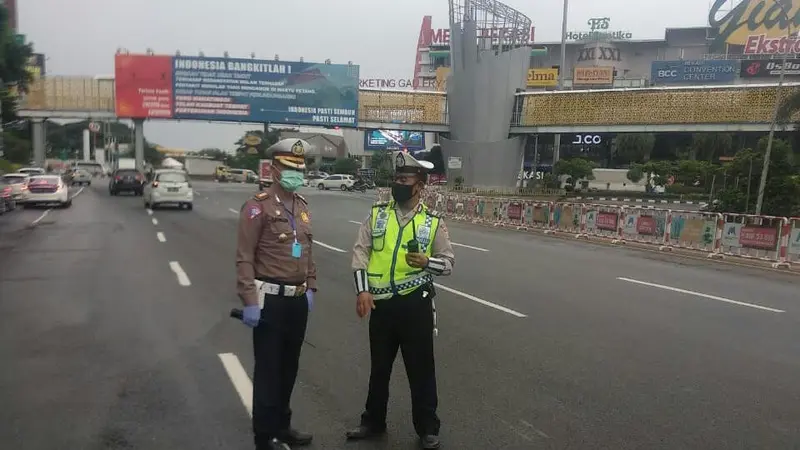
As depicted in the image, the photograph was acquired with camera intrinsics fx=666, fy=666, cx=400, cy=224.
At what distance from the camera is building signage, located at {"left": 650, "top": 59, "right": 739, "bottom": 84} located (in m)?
76.3

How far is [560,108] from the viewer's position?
1770 inches

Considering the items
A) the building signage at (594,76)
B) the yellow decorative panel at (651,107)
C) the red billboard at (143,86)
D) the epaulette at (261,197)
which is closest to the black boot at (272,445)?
the epaulette at (261,197)

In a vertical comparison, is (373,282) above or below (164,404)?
above

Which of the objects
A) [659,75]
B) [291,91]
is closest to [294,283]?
[291,91]

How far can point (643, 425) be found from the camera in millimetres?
4680

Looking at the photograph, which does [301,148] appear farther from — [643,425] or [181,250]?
[181,250]

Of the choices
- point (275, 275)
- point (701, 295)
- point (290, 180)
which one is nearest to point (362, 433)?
point (275, 275)

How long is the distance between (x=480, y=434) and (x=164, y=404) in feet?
7.67

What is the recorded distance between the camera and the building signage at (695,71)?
76.3 m

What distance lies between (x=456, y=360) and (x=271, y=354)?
2632 millimetres

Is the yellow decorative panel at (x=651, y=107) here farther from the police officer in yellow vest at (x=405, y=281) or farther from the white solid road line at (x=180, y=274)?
the police officer in yellow vest at (x=405, y=281)

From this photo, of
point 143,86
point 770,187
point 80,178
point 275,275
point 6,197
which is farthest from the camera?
point 80,178

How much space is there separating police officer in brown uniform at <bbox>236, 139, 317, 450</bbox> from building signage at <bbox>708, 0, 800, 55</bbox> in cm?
8366

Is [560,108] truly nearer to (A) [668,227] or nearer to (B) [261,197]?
(A) [668,227]
